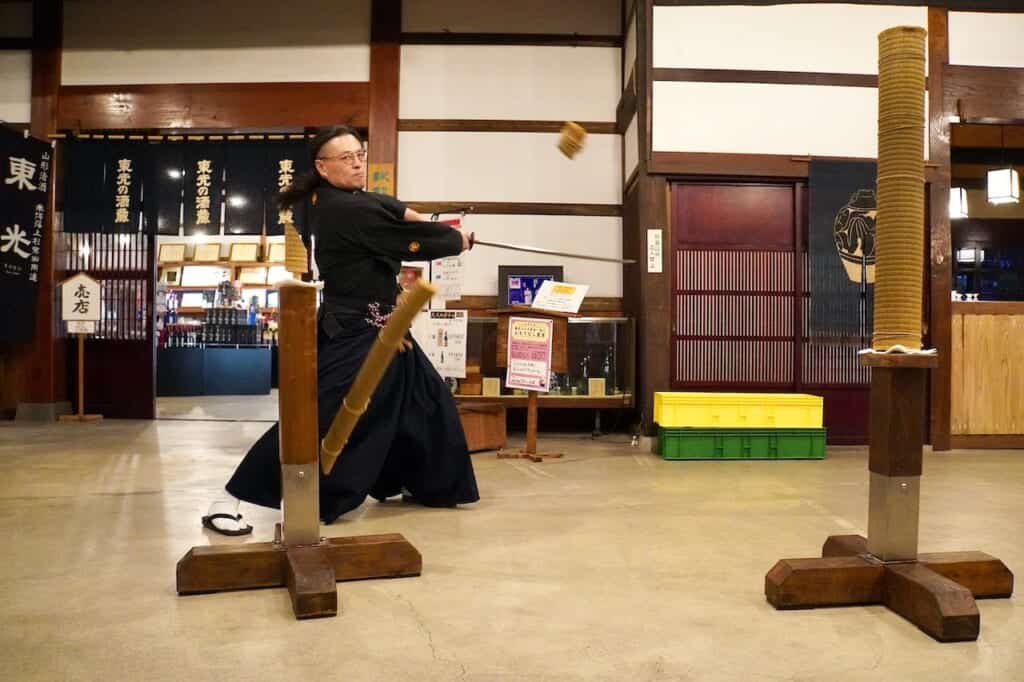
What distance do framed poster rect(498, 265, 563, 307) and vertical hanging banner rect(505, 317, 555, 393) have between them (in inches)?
57.5

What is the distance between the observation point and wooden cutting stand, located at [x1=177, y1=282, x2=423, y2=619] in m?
2.15

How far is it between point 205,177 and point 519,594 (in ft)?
20.7

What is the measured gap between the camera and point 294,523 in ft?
7.43

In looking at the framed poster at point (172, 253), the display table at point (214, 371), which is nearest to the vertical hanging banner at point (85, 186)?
the display table at point (214, 371)

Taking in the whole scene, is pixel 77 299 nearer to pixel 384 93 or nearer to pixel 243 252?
pixel 384 93

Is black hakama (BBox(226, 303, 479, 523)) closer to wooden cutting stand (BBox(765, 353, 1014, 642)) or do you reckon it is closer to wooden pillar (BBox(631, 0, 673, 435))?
wooden cutting stand (BBox(765, 353, 1014, 642))

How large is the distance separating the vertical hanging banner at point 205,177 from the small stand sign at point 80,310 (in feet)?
3.47

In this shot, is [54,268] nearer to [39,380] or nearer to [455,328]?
[39,380]

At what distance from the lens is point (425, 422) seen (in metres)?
3.28

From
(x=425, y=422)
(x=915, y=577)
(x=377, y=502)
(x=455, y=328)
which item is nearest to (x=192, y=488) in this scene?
(x=377, y=502)

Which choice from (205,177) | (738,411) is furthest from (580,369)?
(205,177)

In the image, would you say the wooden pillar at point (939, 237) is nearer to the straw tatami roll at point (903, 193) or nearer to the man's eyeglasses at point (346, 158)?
the straw tatami roll at point (903, 193)

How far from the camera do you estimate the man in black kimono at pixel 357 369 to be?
2.74 meters

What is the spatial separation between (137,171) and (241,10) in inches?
71.1
